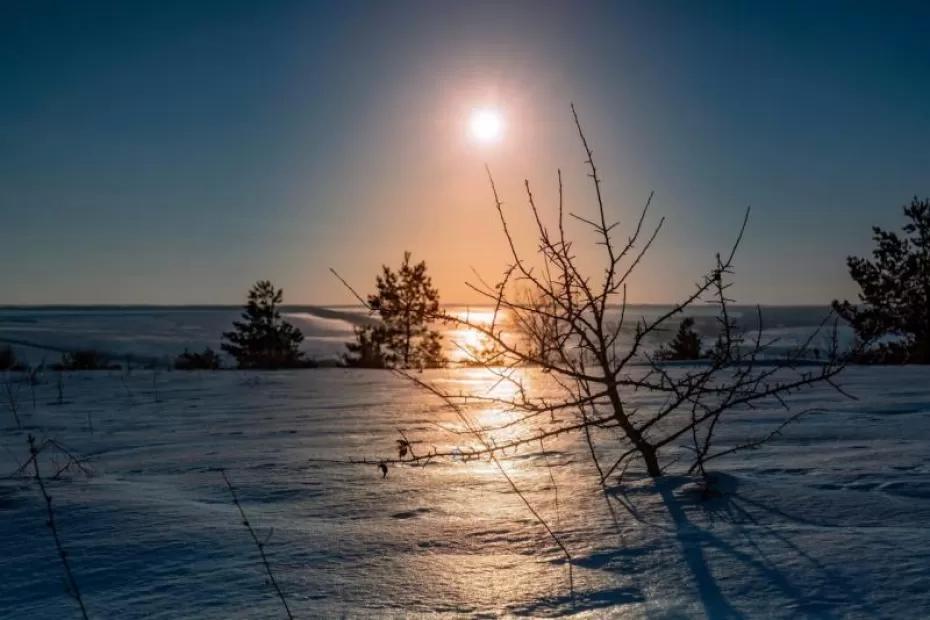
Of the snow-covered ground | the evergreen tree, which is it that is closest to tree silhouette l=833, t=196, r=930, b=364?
the evergreen tree

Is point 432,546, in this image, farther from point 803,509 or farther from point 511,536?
point 803,509

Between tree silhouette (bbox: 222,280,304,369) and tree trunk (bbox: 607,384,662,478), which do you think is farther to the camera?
tree silhouette (bbox: 222,280,304,369)

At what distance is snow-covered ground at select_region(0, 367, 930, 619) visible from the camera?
53.1 inches

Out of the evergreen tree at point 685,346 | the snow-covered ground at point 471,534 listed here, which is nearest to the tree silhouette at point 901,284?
the evergreen tree at point 685,346

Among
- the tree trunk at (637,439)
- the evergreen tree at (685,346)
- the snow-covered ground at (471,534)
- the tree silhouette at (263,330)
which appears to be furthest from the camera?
the tree silhouette at (263,330)

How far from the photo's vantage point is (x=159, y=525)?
1.86m

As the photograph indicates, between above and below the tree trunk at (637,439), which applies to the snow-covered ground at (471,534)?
below

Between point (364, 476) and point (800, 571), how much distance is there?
155cm

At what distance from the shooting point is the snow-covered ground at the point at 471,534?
1.35m

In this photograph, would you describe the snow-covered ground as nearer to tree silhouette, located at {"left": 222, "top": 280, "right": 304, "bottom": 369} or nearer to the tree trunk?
the tree trunk

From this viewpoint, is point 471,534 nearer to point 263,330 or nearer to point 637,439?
point 637,439

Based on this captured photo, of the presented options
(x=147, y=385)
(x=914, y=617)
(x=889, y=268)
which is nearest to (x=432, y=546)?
(x=914, y=617)

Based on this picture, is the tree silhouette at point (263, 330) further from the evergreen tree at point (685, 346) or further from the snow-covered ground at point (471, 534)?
the snow-covered ground at point (471, 534)

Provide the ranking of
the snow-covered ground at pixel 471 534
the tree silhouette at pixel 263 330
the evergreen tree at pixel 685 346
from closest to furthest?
the snow-covered ground at pixel 471 534 < the evergreen tree at pixel 685 346 < the tree silhouette at pixel 263 330
